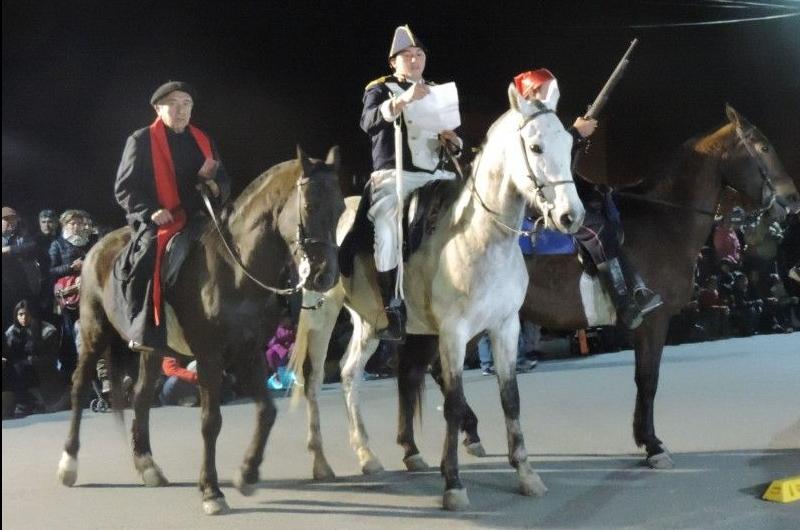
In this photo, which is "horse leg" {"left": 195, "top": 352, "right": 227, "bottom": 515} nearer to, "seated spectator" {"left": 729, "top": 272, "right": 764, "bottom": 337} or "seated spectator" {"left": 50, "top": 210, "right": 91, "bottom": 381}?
"seated spectator" {"left": 50, "top": 210, "right": 91, "bottom": 381}

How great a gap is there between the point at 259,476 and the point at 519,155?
6.45 feet

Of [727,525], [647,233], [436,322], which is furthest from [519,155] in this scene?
[727,525]

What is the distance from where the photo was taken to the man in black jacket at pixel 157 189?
12.7 feet

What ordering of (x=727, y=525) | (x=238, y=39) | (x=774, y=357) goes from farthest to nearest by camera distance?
(x=774, y=357), (x=238, y=39), (x=727, y=525)

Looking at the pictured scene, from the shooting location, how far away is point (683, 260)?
475 centimetres

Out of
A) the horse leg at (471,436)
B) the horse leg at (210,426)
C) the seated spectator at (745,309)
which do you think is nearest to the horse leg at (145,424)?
the horse leg at (210,426)

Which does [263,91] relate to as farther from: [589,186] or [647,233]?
[647,233]

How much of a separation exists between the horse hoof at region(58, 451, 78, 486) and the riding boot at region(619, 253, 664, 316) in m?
2.95

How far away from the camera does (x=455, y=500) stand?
379 centimetres

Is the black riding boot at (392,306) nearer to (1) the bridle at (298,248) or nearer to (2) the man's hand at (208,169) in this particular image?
(1) the bridle at (298,248)

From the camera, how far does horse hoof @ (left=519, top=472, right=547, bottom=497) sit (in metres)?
4.00

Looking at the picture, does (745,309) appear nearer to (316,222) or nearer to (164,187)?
(316,222)

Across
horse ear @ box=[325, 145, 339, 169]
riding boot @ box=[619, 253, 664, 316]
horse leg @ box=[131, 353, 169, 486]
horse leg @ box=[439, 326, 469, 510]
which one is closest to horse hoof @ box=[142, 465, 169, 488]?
horse leg @ box=[131, 353, 169, 486]

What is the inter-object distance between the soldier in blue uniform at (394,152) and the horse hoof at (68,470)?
1625 millimetres
